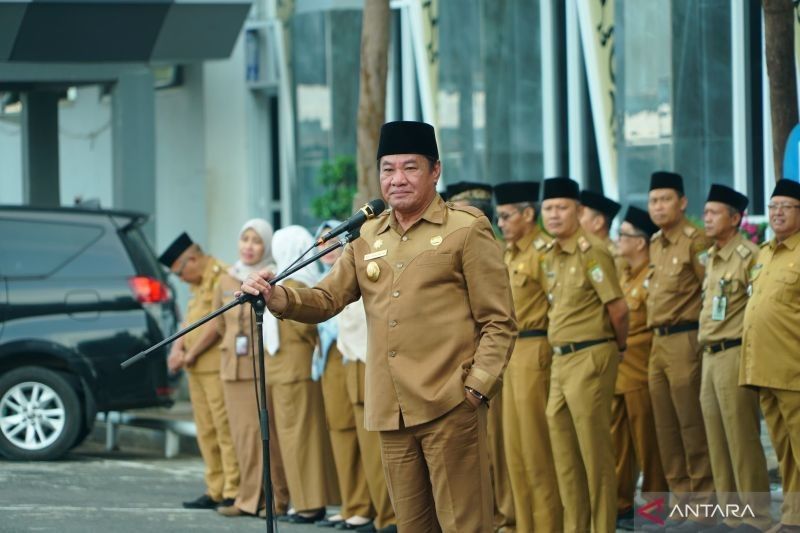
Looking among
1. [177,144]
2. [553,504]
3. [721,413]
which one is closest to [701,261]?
[721,413]

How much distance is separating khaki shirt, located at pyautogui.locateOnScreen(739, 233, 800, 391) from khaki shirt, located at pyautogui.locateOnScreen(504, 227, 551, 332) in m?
1.33

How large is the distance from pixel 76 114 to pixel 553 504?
18.3 meters

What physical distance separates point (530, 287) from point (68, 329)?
5232 millimetres

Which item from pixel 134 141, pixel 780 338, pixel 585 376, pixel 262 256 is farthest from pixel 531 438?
pixel 134 141

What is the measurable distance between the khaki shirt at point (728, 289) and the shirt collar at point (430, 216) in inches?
130

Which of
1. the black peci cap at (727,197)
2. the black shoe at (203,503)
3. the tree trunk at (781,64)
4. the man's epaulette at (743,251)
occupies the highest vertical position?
the tree trunk at (781,64)

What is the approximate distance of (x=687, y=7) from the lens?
16.2m

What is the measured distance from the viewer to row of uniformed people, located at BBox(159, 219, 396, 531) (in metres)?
11.0

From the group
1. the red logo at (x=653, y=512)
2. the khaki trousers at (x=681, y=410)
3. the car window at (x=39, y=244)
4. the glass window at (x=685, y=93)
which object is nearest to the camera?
the red logo at (x=653, y=512)

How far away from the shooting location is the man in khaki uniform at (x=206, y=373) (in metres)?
11.8

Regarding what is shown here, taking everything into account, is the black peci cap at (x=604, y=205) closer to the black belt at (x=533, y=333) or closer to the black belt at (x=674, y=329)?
the black belt at (x=674, y=329)

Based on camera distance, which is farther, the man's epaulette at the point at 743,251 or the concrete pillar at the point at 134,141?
the concrete pillar at the point at 134,141

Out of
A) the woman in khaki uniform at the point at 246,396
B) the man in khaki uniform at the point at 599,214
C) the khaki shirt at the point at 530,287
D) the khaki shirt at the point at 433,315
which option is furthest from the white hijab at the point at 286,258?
the khaki shirt at the point at 433,315

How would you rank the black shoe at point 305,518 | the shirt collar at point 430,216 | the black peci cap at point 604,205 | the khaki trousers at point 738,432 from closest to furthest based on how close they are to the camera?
the shirt collar at point 430,216 → the khaki trousers at point 738,432 → the black shoe at point 305,518 → the black peci cap at point 604,205
